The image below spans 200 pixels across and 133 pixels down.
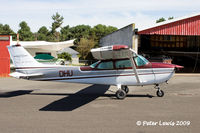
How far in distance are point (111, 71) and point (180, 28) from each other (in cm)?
1421

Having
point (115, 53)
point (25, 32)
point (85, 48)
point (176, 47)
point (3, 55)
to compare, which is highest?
point (25, 32)

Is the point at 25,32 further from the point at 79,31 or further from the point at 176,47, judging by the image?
the point at 176,47

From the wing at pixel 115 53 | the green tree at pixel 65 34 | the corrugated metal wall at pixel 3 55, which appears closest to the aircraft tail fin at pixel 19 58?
the wing at pixel 115 53

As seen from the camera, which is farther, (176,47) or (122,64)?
(176,47)

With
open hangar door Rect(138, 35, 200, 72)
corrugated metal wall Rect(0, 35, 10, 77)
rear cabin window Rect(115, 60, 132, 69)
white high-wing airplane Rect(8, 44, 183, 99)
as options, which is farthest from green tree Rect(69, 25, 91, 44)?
rear cabin window Rect(115, 60, 132, 69)

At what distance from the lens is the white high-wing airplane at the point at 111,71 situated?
9.01 metres

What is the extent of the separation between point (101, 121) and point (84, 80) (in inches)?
150

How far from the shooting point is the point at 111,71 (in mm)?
9320

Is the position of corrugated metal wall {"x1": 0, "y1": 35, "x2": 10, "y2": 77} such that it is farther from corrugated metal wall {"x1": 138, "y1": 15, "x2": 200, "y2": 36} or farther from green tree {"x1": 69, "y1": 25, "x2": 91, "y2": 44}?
green tree {"x1": 69, "y1": 25, "x2": 91, "y2": 44}

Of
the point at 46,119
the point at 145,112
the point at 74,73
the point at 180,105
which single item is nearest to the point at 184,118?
the point at 145,112

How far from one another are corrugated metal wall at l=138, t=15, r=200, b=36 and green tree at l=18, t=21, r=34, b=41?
7918cm

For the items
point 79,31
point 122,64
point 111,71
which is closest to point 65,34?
point 79,31

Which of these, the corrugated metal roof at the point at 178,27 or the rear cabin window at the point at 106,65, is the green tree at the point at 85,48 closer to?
the corrugated metal roof at the point at 178,27

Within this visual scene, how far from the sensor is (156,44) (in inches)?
1203
